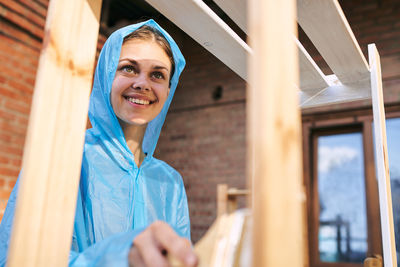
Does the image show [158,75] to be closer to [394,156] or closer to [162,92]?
Result: [162,92]

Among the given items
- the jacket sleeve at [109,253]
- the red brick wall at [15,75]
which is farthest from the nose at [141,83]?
the red brick wall at [15,75]

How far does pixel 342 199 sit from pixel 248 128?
3106 mm

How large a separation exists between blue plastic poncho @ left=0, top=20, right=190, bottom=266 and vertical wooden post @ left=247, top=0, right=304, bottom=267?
0.52 metres

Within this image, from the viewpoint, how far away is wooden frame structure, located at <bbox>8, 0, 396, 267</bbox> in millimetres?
385

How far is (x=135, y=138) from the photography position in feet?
→ 3.69

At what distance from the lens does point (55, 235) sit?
20.3 inches

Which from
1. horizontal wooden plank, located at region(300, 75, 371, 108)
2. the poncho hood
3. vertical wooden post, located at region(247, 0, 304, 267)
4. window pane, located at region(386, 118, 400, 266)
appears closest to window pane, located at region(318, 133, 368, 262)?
window pane, located at region(386, 118, 400, 266)

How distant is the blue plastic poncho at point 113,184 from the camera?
854 mm

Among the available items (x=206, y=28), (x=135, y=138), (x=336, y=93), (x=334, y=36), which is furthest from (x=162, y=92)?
(x=336, y=93)

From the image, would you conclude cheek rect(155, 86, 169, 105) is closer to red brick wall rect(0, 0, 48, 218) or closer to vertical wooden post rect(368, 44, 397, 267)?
vertical wooden post rect(368, 44, 397, 267)

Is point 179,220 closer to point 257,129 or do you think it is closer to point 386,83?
point 257,129

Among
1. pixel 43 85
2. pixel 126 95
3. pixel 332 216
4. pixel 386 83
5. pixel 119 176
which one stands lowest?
pixel 332 216

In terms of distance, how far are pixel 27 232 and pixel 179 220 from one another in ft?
2.24

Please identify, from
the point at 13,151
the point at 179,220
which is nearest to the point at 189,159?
the point at 13,151
